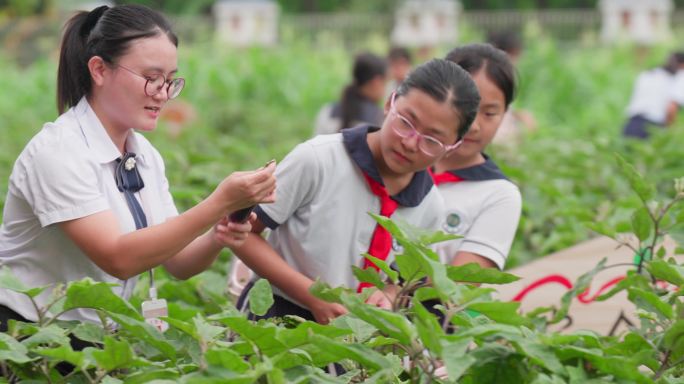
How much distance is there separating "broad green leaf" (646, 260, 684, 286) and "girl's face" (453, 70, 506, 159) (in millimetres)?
1062

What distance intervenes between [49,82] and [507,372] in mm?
13149

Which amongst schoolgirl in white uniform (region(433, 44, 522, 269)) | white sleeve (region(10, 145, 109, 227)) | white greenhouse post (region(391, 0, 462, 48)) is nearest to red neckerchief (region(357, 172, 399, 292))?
schoolgirl in white uniform (region(433, 44, 522, 269))

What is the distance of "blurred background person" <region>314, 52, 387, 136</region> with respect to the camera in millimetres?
8312

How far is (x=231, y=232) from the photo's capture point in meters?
2.81

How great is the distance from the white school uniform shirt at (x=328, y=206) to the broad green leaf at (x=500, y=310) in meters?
0.96

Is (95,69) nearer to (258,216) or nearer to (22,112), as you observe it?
(258,216)

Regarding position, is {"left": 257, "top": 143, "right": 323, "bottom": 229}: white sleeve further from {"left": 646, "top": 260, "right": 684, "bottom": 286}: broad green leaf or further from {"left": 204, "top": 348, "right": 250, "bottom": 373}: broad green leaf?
{"left": 204, "top": 348, "right": 250, "bottom": 373}: broad green leaf

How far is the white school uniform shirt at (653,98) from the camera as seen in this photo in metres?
10.5

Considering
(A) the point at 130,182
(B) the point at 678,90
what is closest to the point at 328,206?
(A) the point at 130,182

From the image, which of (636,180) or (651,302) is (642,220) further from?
(651,302)

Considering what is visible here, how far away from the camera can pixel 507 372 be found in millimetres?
2102

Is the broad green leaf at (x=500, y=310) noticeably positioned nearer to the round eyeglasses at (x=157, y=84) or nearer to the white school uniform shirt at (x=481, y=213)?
the round eyeglasses at (x=157, y=84)

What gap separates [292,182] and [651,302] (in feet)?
3.17

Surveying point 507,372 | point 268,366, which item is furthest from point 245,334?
point 507,372
